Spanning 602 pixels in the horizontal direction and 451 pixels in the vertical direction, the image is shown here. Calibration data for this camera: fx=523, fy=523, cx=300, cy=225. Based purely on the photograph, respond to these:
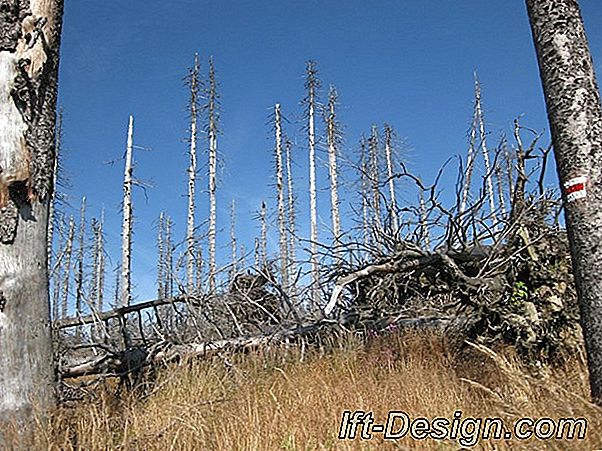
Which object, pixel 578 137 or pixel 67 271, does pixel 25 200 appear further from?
pixel 67 271

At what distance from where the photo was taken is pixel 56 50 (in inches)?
151

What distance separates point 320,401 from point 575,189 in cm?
223

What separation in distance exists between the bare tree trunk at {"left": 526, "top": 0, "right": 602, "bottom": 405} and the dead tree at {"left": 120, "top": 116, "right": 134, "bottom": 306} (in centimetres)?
1478

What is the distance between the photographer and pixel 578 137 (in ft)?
10.9

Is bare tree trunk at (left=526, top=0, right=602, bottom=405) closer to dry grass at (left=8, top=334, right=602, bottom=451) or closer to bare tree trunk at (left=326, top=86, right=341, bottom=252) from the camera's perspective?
dry grass at (left=8, top=334, right=602, bottom=451)

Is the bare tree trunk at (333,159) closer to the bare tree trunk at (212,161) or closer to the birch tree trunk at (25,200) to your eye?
the bare tree trunk at (212,161)

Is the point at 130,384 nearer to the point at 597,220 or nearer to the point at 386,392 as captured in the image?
the point at 386,392

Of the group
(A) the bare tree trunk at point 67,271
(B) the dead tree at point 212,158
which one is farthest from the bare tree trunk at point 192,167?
(A) the bare tree trunk at point 67,271

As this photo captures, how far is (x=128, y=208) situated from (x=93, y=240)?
17.8 metres

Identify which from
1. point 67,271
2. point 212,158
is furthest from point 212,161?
point 67,271

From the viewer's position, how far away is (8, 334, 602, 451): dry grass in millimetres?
2947

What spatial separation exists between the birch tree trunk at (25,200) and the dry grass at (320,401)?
1.26 ft

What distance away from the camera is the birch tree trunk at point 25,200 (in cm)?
325

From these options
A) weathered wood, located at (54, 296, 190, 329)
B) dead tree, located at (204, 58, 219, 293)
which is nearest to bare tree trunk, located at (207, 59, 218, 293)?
dead tree, located at (204, 58, 219, 293)
